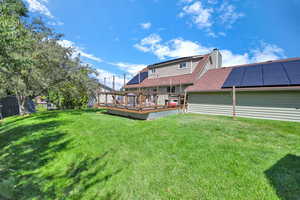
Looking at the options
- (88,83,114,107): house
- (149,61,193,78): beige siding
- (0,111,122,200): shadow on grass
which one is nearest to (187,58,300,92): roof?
(149,61,193,78): beige siding

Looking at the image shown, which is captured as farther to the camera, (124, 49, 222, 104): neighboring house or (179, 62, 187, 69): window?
(179, 62, 187, 69): window

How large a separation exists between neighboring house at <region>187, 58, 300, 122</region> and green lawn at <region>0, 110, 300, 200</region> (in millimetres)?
3592

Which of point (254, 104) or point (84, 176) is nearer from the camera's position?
point (84, 176)

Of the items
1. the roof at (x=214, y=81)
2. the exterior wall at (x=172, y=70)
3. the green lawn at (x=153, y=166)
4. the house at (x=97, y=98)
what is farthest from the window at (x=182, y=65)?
the green lawn at (x=153, y=166)

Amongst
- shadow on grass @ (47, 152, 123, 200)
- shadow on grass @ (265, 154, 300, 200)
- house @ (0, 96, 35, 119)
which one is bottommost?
shadow on grass @ (47, 152, 123, 200)

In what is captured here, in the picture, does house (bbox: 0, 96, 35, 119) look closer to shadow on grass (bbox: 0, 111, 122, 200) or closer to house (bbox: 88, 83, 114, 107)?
house (bbox: 88, 83, 114, 107)

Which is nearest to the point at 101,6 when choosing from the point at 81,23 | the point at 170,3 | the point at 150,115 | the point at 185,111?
the point at 81,23

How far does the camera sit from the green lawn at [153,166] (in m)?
2.19

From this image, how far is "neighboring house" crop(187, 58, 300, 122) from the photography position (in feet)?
22.3

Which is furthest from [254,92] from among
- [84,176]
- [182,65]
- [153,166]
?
[84,176]

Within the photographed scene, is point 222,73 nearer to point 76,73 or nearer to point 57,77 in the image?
point 76,73

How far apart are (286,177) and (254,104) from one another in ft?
22.4

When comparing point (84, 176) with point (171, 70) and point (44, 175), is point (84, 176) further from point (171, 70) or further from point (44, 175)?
A: point (171, 70)

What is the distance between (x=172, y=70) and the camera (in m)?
13.7
